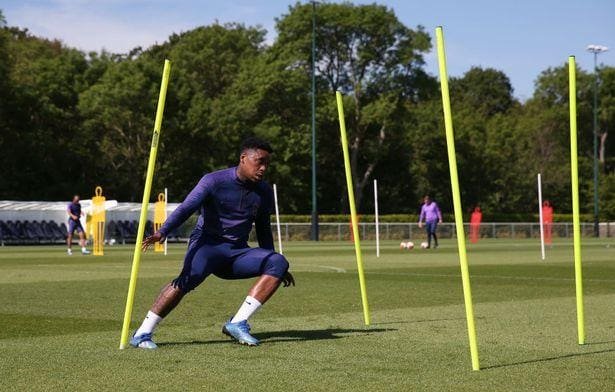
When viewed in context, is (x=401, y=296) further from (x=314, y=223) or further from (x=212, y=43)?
(x=212, y=43)

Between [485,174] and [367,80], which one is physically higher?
[367,80]

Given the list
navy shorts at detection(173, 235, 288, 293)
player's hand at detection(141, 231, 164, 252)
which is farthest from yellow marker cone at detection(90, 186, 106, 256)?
player's hand at detection(141, 231, 164, 252)

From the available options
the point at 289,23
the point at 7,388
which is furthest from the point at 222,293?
the point at 289,23

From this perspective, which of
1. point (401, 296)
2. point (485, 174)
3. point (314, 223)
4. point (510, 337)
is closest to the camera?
point (510, 337)

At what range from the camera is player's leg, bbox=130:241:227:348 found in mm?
10391

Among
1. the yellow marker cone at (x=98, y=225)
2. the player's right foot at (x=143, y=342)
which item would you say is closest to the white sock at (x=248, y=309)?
the player's right foot at (x=143, y=342)

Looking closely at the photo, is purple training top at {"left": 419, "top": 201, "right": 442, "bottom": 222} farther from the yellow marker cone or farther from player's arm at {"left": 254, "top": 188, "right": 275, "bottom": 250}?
player's arm at {"left": 254, "top": 188, "right": 275, "bottom": 250}

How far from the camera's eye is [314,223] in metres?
60.7

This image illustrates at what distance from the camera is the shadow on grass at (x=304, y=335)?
36.1ft

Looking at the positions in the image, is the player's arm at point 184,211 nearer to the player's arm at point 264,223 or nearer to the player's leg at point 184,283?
the player's leg at point 184,283

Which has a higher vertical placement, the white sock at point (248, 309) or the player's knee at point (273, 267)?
the player's knee at point (273, 267)

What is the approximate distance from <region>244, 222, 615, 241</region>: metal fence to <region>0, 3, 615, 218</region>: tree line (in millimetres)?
9063

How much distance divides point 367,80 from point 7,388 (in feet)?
242

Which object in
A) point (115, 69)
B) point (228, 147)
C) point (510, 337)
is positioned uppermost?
point (115, 69)
